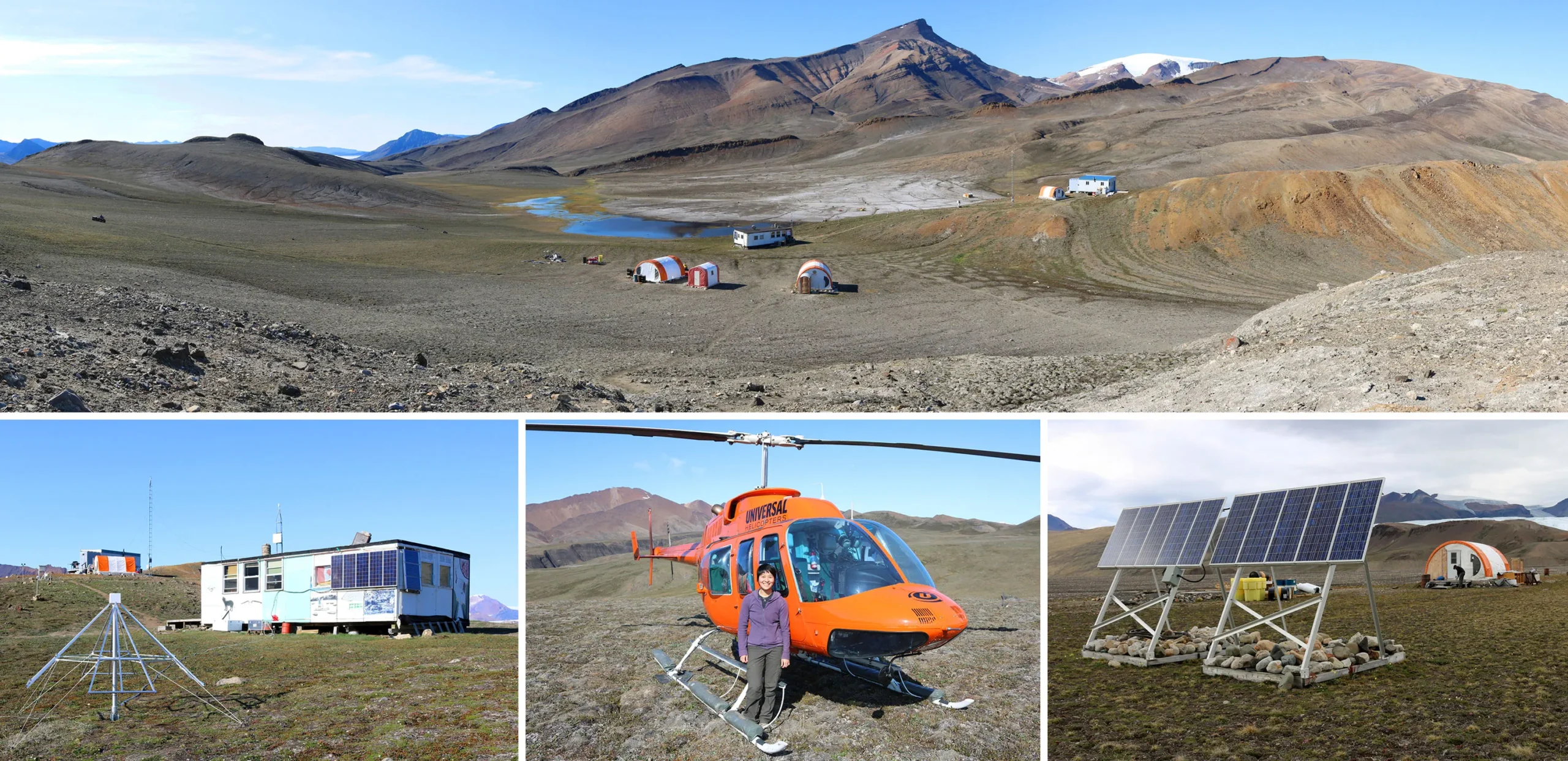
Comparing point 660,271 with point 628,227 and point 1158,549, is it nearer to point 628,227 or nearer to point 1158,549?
point 1158,549

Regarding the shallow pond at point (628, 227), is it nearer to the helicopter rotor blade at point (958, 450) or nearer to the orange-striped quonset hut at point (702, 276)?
the orange-striped quonset hut at point (702, 276)

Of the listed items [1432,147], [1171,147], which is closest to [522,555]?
[1171,147]

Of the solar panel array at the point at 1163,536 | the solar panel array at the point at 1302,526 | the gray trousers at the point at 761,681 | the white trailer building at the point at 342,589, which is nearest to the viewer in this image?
the gray trousers at the point at 761,681

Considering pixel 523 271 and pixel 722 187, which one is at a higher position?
pixel 722 187

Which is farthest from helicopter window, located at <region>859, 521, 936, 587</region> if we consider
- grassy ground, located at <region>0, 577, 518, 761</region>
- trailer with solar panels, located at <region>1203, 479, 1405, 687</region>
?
trailer with solar panels, located at <region>1203, 479, 1405, 687</region>

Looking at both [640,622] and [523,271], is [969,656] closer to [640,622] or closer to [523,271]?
[640,622]

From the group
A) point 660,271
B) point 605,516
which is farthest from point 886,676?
point 660,271

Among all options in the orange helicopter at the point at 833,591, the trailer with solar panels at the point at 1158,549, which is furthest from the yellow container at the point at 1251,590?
the orange helicopter at the point at 833,591
